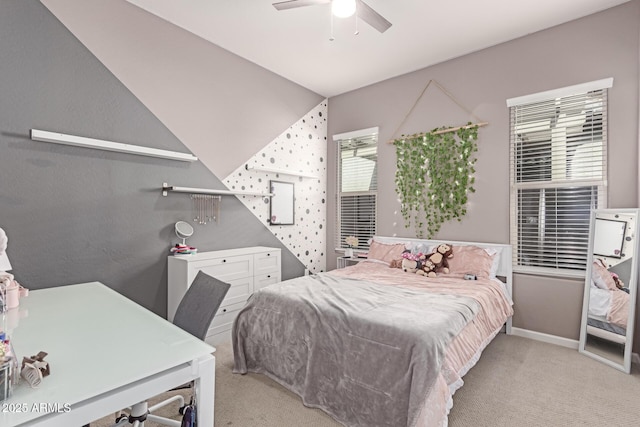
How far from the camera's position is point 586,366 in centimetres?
259

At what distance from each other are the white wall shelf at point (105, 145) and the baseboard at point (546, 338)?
3.79 meters

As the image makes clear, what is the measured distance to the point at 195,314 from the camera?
5.65ft

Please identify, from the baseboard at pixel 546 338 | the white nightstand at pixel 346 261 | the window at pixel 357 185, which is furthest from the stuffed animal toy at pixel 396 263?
the baseboard at pixel 546 338

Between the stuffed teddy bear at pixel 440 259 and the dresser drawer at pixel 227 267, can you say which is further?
the stuffed teddy bear at pixel 440 259

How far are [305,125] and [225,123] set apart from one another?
1.33 meters

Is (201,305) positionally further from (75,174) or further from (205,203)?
(205,203)

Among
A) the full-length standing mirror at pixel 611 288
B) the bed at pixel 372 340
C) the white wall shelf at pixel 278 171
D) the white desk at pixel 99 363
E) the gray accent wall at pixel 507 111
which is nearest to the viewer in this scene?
the white desk at pixel 99 363

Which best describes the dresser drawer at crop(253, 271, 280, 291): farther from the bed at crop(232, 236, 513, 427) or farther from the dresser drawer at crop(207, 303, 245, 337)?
the bed at crop(232, 236, 513, 427)

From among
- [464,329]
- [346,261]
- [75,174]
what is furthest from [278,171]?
[464,329]

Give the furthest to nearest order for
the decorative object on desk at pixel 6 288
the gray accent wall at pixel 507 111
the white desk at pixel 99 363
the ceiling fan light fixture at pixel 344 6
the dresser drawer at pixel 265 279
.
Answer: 1. the dresser drawer at pixel 265 279
2. the gray accent wall at pixel 507 111
3. the ceiling fan light fixture at pixel 344 6
4. the decorative object on desk at pixel 6 288
5. the white desk at pixel 99 363

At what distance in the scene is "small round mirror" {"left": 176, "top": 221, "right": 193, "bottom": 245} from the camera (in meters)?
3.08

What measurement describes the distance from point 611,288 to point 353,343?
2.40m

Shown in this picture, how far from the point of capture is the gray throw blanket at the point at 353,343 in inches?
66.7

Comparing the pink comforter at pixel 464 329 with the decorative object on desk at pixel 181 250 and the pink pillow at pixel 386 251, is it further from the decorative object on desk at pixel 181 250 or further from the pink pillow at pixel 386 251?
the decorative object on desk at pixel 181 250
